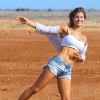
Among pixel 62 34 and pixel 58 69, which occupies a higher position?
pixel 62 34

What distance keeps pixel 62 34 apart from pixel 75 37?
197 millimetres

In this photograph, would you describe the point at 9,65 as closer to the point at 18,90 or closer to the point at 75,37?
the point at 18,90

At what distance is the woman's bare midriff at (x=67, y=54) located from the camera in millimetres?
7977

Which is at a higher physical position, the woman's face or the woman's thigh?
the woman's face

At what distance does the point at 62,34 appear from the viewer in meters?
8.02

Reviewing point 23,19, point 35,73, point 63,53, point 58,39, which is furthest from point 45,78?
point 35,73

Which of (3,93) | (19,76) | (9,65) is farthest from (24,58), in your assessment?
(3,93)

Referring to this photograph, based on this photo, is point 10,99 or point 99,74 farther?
point 99,74

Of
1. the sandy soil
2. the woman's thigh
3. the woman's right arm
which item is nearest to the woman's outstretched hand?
the woman's right arm

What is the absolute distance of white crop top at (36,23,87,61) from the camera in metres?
7.87

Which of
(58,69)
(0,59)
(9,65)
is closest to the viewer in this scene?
(58,69)

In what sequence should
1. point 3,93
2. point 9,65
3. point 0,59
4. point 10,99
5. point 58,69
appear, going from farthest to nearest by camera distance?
1. point 0,59
2. point 9,65
3. point 3,93
4. point 10,99
5. point 58,69

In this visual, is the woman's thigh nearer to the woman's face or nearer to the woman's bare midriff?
the woman's bare midriff

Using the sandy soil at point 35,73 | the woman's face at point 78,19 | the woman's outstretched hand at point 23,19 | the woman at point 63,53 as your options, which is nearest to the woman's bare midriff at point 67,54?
the woman at point 63,53
